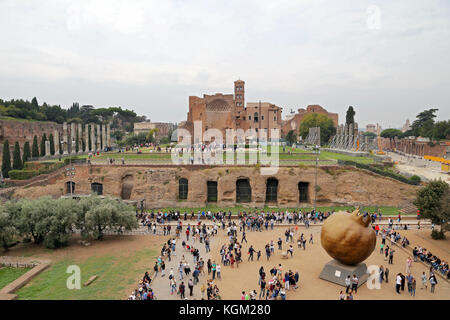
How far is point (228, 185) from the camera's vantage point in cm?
3622

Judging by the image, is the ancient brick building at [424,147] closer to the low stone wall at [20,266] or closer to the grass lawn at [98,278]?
the grass lawn at [98,278]

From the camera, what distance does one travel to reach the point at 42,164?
138 ft

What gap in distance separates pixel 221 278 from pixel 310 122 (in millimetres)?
Result: 68898

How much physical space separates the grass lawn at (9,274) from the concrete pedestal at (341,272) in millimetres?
17691

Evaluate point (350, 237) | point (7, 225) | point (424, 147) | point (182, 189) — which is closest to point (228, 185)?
point (182, 189)

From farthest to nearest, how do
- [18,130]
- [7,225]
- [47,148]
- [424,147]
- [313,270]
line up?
[424,147] < [18,130] < [47,148] < [7,225] < [313,270]

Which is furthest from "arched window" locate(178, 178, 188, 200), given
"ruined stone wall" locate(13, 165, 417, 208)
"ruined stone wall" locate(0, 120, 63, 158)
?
"ruined stone wall" locate(0, 120, 63, 158)

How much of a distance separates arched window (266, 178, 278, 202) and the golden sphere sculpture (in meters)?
21.1

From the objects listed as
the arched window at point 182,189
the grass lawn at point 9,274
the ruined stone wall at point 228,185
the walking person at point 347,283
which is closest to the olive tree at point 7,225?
the grass lawn at point 9,274

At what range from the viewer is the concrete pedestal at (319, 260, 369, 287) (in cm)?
1628

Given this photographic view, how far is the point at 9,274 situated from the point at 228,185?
22.1 m

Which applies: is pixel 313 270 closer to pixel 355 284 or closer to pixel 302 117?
pixel 355 284

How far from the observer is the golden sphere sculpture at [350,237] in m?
15.7

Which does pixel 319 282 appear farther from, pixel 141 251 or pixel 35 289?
pixel 35 289
